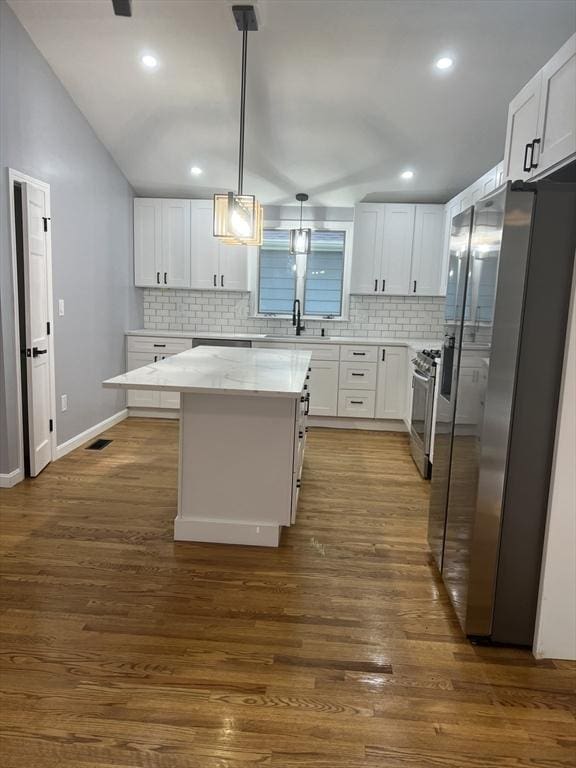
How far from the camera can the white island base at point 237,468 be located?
2.61 meters

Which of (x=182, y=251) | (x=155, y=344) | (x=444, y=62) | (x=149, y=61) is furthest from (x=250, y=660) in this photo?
(x=182, y=251)

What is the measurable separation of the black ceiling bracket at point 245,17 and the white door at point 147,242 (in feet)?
9.27

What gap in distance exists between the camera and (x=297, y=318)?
18.6ft

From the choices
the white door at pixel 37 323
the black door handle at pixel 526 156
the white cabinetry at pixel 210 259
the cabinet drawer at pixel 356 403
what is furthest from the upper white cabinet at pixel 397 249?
the white door at pixel 37 323

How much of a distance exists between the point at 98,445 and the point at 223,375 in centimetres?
233

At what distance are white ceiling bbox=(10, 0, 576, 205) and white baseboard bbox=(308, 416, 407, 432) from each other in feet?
8.00

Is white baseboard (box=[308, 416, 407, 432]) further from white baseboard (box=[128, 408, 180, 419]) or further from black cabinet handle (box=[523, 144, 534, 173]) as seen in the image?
black cabinet handle (box=[523, 144, 534, 173])

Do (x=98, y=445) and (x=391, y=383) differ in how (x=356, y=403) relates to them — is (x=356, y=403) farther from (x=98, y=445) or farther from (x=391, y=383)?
(x=98, y=445)

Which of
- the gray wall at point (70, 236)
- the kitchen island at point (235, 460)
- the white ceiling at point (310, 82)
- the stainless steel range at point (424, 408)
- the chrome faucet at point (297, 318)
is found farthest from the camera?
the chrome faucet at point (297, 318)

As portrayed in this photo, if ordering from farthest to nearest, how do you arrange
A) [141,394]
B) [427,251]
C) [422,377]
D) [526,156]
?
[141,394], [427,251], [422,377], [526,156]

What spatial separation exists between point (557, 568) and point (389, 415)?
3.44 metres

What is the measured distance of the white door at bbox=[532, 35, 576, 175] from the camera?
1918mm

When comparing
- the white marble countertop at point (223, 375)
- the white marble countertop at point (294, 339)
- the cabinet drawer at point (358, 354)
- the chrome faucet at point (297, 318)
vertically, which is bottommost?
the cabinet drawer at point (358, 354)

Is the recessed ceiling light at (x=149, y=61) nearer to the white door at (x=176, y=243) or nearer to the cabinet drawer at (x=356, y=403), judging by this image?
the white door at (x=176, y=243)
